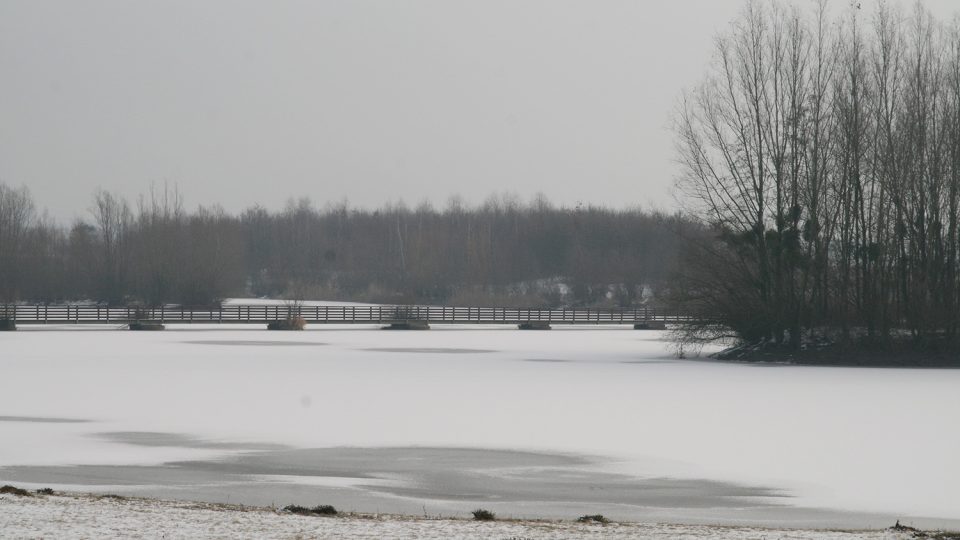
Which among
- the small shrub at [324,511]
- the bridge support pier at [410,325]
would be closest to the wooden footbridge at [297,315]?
the bridge support pier at [410,325]

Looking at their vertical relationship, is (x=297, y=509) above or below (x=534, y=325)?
below

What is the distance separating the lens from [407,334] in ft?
209

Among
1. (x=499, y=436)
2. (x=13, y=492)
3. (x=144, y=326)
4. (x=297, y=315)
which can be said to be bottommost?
(x=499, y=436)

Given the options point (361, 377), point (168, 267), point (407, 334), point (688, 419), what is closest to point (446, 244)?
point (168, 267)

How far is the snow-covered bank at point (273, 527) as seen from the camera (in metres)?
10.2

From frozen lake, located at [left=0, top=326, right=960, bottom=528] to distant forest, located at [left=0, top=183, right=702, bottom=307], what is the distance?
58993mm

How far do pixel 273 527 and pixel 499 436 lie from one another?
32.3ft

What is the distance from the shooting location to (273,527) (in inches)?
420

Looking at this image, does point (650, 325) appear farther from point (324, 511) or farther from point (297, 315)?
point (324, 511)

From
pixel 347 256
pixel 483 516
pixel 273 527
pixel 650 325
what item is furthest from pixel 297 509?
pixel 347 256

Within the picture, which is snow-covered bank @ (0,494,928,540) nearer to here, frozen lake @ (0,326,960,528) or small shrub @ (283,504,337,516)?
small shrub @ (283,504,337,516)

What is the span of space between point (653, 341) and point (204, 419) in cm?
4064

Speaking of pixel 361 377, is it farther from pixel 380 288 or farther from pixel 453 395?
pixel 380 288

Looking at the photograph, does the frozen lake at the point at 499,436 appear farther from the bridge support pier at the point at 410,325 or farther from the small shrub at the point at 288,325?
the bridge support pier at the point at 410,325
